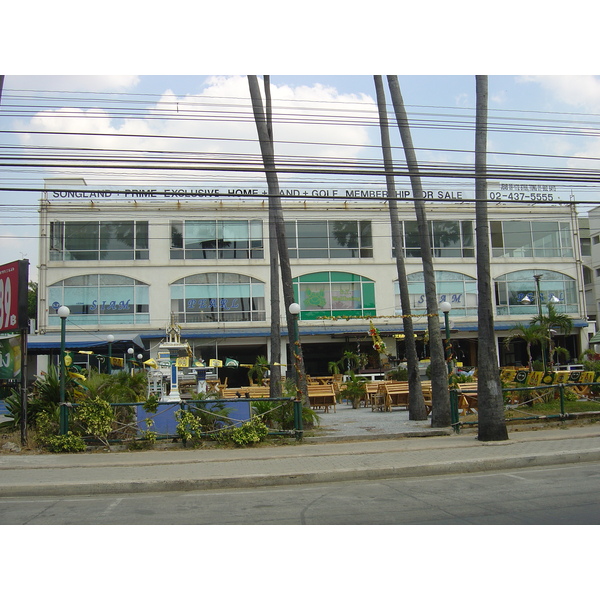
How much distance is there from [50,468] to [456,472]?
767 centimetres

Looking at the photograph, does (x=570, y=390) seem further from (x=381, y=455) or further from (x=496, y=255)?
(x=496, y=255)

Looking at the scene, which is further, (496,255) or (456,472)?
(496,255)

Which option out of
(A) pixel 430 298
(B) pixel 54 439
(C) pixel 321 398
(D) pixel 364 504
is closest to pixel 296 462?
(D) pixel 364 504

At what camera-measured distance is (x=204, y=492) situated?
9719mm

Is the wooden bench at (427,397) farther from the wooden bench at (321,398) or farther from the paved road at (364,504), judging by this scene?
the paved road at (364,504)

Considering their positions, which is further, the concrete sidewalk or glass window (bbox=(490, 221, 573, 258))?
glass window (bbox=(490, 221, 573, 258))

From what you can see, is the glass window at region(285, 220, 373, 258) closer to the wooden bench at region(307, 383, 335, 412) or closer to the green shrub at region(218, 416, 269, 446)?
the wooden bench at region(307, 383, 335, 412)

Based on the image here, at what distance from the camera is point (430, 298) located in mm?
15641

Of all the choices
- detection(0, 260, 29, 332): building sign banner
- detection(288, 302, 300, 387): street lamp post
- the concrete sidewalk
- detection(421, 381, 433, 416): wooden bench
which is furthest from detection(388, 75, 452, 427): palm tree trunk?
detection(0, 260, 29, 332): building sign banner

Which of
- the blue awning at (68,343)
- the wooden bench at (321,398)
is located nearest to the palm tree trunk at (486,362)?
the wooden bench at (321,398)

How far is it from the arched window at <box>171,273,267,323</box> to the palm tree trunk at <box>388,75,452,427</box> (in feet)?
78.3

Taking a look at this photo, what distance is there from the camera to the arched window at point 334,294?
39156mm

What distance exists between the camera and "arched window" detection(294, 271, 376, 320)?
39.2 m

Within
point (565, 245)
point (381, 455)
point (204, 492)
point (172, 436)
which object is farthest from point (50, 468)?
point (565, 245)
